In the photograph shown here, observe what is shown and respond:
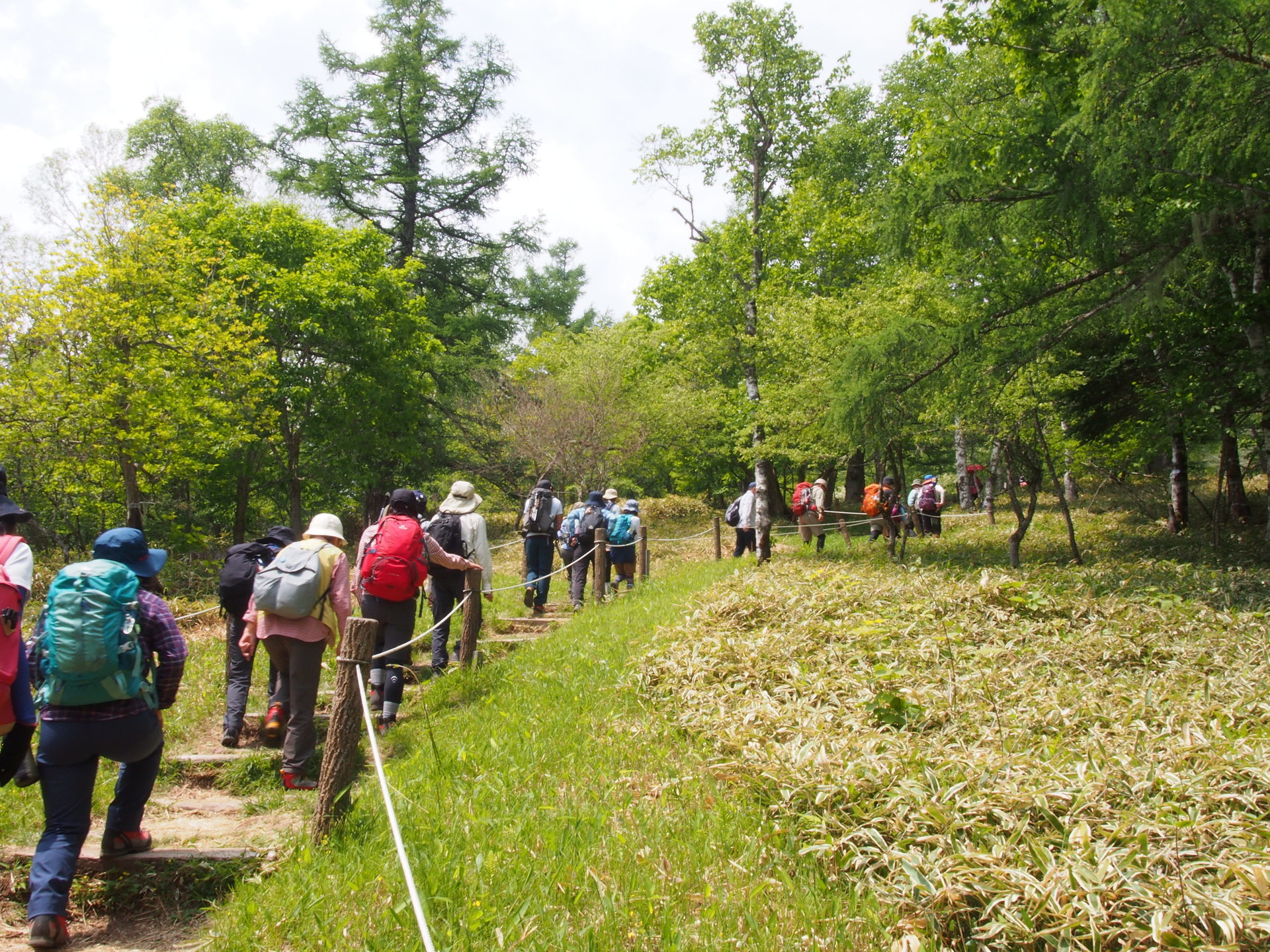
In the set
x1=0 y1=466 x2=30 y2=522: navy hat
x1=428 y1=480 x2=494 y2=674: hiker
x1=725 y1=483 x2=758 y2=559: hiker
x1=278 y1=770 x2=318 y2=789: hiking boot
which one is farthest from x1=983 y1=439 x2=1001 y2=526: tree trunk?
x1=0 y1=466 x2=30 y2=522: navy hat

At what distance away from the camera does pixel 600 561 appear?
11.4 meters

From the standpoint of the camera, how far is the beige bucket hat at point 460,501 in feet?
27.9

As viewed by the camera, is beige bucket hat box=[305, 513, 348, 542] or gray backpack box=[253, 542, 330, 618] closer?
gray backpack box=[253, 542, 330, 618]

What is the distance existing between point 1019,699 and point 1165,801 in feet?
4.98

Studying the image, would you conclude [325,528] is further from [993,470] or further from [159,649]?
[993,470]

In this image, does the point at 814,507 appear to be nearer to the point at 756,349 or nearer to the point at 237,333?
the point at 756,349

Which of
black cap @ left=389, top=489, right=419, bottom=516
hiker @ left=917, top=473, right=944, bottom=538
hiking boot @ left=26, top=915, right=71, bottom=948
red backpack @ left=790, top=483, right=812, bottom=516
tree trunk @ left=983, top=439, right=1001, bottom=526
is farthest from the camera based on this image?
hiker @ left=917, top=473, right=944, bottom=538

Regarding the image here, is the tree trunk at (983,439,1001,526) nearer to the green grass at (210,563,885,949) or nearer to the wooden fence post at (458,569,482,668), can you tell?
the wooden fence post at (458,569,482,668)

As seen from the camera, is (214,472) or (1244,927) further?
(214,472)

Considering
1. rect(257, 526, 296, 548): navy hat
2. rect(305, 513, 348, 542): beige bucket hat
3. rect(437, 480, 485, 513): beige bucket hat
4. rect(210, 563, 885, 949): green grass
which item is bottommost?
rect(210, 563, 885, 949): green grass

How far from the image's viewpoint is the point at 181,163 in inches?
1114

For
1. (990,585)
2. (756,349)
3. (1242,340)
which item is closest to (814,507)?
(756,349)

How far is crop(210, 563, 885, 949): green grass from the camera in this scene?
130 inches

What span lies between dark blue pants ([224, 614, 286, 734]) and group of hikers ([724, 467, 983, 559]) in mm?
11476
